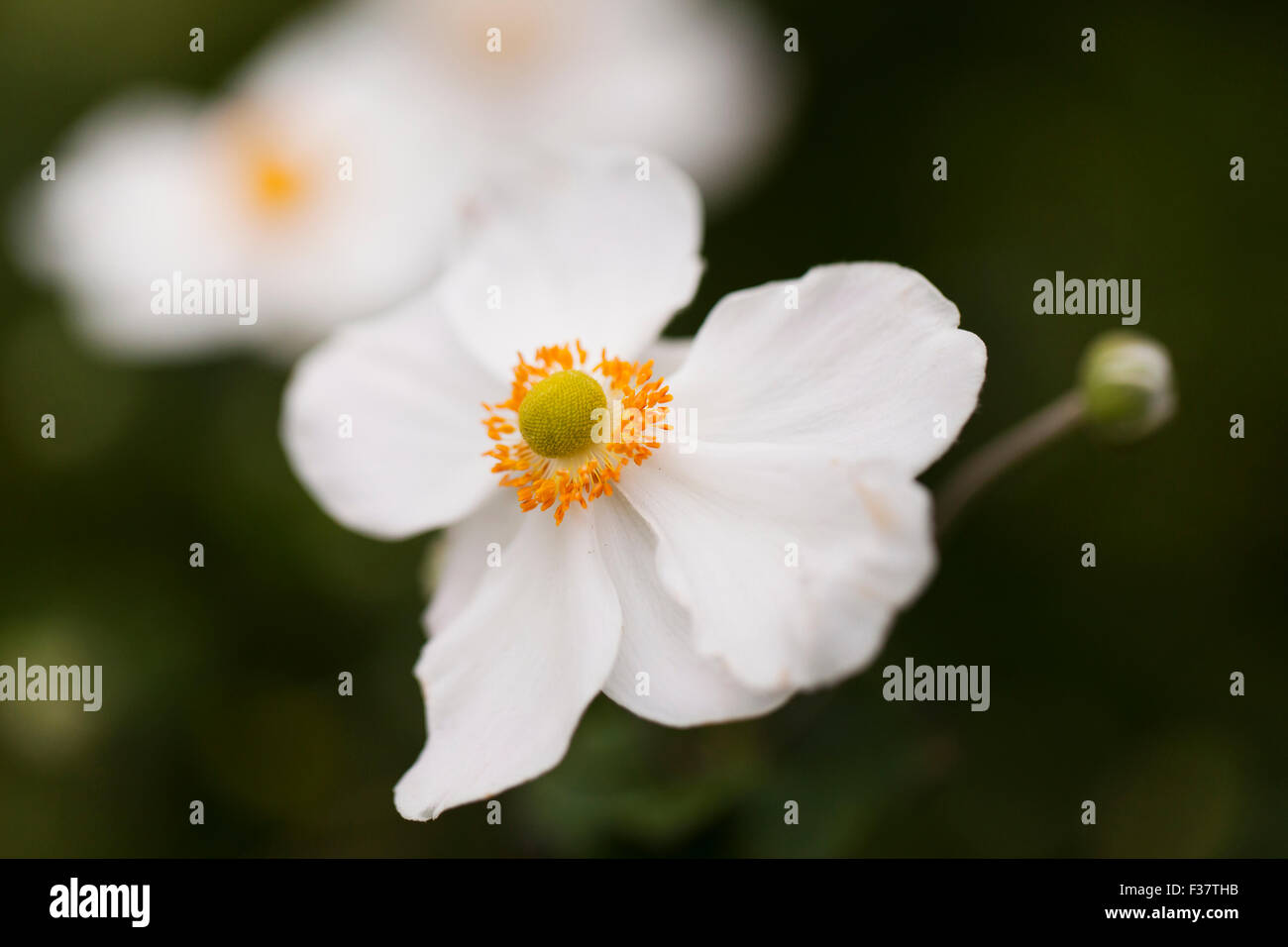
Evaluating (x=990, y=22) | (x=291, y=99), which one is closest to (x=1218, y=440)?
(x=990, y=22)

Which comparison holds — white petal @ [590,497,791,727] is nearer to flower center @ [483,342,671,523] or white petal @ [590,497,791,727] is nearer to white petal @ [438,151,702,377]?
flower center @ [483,342,671,523]

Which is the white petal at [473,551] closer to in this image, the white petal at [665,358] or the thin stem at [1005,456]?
the white petal at [665,358]

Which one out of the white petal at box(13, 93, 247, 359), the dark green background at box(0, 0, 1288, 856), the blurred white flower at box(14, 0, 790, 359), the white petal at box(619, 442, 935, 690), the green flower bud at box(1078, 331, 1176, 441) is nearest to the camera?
the white petal at box(619, 442, 935, 690)

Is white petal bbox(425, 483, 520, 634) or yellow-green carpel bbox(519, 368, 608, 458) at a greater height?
yellow-green carpel bbox(519, 368, 608, 458)

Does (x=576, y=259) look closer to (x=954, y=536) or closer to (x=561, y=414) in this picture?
(x=561, y=414)

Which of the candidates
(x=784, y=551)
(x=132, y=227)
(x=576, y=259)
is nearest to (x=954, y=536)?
(x=576, y=259)

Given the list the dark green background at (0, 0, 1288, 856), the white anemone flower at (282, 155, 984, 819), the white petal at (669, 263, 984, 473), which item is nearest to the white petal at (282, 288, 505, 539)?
the white anemone flower at (282, 155, 984, 819)

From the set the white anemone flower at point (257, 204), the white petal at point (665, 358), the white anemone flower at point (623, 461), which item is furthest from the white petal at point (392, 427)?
the white anemone flower at point (257, 204)

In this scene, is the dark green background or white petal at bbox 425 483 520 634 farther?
the dark green background
